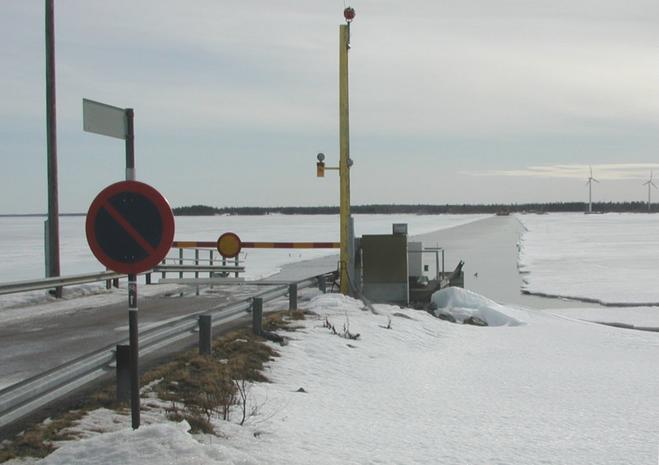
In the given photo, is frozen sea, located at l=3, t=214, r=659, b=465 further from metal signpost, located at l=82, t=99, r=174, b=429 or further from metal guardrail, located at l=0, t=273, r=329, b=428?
metal signpost, located at l=82, t=99, r=174, b=429

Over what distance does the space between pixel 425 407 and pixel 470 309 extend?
7841 millimetres

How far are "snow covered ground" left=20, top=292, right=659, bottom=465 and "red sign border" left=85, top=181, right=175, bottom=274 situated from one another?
1059mm

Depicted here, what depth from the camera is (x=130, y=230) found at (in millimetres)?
5184

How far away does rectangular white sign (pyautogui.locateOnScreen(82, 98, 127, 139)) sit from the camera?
245 inches

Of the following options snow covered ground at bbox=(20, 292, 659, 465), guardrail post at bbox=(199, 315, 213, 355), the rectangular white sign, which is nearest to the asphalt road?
guardrail post at bbox=(199, 315, 213, 355)

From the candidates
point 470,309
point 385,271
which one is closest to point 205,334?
point 385,271

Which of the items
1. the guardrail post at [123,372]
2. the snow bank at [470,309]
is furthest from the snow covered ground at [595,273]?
the guardrail post at [123,372]

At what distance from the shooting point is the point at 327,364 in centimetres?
900

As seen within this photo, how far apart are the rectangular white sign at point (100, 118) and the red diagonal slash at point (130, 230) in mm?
1234

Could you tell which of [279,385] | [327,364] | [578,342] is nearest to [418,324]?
[578,342]

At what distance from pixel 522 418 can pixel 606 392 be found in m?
1.70

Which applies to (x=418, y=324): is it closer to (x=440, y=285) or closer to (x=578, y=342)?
(x=578, y=342)

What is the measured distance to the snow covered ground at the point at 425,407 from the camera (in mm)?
5449

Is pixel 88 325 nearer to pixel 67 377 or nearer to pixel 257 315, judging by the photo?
pixel 257 315
